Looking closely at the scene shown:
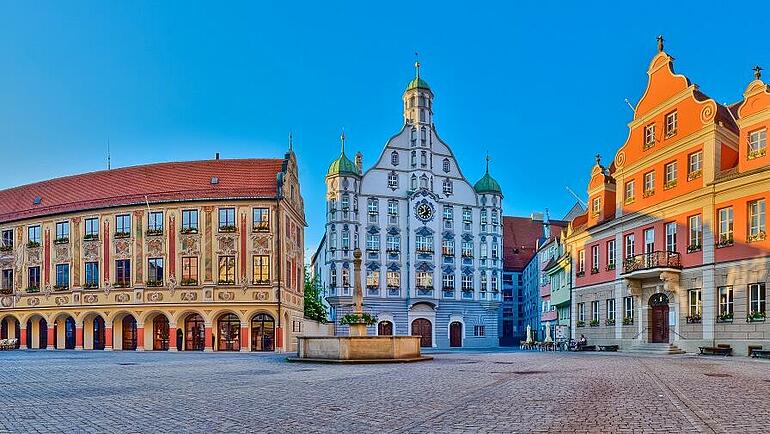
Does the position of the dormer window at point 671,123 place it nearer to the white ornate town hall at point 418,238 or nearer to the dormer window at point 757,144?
the dormer window at point 757,144

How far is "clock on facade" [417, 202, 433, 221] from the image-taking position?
7294 centimetres

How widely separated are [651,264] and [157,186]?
109ft

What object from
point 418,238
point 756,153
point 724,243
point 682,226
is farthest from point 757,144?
point 418,238

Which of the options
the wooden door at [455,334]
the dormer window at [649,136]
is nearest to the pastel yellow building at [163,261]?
the wooden door at [455,334]

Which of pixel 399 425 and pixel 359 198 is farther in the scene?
pixel 359 198

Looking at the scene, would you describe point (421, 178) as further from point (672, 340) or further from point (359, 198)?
point (672, 340)

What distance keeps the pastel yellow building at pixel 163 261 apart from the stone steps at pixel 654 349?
22.1 meters

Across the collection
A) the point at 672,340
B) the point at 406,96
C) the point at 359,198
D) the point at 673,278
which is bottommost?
→ the point at 672,340

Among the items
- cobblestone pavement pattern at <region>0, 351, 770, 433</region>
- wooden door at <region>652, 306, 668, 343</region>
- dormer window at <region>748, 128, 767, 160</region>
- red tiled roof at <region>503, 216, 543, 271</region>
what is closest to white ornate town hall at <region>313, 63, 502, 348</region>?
red tiled roof at <region>503, 216, 543, 271</region>

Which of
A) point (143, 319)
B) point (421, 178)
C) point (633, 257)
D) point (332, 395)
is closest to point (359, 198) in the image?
point (421, 178)

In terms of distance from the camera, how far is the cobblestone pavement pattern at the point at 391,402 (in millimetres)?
10617

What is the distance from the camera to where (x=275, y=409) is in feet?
41.1

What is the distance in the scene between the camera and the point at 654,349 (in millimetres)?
37781

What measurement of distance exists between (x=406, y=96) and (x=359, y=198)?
Answer: 12.2 m
